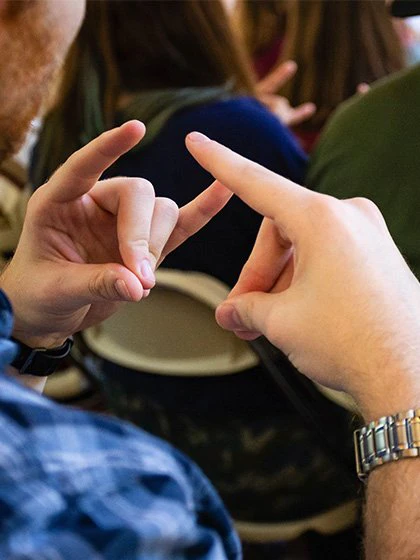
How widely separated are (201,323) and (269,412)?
158mm

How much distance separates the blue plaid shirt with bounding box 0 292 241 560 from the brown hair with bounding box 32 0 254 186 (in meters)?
0.73

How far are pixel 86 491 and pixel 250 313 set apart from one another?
245mm

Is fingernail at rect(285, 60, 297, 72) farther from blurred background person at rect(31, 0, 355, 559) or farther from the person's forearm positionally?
the person's forearm

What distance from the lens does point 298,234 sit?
1.71ft

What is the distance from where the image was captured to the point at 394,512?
18.2 inches

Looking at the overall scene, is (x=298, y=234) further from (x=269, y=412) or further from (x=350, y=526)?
(x=350, y=526)

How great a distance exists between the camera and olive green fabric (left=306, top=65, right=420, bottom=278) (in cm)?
74

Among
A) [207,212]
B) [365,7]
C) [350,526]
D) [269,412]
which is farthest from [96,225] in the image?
[365,7]

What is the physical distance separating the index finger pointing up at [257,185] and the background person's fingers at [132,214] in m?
0.06

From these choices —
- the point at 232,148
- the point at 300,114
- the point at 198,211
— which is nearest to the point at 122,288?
the point at 198,211

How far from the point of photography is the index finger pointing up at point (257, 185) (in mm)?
528

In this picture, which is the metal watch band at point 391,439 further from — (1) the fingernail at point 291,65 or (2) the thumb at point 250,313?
(1) the fingernail at point 291,65

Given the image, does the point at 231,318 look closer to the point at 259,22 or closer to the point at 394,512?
the point at 394,512

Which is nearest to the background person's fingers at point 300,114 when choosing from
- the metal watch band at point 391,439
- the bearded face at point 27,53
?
the bearded face at point 27,53
